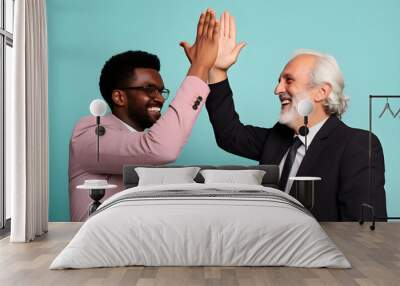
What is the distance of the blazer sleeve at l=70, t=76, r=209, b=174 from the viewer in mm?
7168

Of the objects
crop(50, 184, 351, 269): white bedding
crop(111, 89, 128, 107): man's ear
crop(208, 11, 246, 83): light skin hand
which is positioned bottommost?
crop(50, 184, 351, 269): white bedding

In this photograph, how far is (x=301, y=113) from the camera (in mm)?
7082

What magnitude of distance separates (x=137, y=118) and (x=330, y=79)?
2.39m

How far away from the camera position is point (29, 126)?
5863 mm

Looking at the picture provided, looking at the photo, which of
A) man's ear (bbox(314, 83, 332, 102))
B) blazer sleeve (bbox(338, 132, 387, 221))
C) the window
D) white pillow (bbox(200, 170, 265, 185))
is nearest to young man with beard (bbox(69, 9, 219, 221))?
white pillow (bbox(200, 170, 265, 185))

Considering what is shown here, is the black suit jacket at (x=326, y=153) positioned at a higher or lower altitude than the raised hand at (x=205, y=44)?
lower

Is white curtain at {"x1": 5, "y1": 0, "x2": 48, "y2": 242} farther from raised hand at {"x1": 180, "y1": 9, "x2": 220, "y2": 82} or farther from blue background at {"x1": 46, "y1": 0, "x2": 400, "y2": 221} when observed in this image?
raised hand at {"x1": 180, "y1": 9, "x2": 220, "y2": 82}

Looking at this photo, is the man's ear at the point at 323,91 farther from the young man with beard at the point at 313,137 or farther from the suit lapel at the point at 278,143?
the suit lapel at the point at 278,143

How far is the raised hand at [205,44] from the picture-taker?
290 inches

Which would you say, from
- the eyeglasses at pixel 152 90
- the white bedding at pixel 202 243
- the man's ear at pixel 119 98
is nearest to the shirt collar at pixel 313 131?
the eyeglasses at pixel 152 90

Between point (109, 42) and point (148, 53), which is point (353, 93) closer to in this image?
point (148, 53)

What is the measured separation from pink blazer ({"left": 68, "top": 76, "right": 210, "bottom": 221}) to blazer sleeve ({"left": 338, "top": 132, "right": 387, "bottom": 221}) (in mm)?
1869

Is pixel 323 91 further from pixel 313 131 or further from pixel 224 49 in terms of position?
pixel 224 49

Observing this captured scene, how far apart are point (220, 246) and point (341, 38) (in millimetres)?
3852
